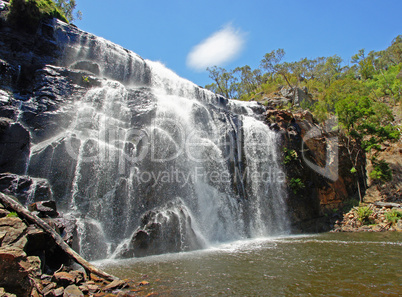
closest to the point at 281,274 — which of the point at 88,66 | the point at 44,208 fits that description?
the point at 44,208

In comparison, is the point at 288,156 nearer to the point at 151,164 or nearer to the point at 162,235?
the point at 151,164

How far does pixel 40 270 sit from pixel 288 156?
18003 mm

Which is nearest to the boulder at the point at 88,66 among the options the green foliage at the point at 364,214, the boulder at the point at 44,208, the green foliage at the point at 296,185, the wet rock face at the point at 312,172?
the boulder at the point at 44,208

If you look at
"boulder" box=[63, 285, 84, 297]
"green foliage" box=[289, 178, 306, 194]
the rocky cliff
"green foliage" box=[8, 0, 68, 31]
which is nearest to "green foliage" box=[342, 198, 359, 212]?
the rocky cliff

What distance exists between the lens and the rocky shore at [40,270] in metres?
3.90

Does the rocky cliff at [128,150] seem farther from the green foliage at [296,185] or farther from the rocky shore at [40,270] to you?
the rocky shore at [40,270]

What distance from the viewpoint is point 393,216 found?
635 inches

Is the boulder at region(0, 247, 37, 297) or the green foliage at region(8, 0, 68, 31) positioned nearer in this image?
the boulder at region(0, 247, 37, 297)

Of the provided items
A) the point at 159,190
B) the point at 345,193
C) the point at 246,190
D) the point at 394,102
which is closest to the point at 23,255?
the point at 159,190

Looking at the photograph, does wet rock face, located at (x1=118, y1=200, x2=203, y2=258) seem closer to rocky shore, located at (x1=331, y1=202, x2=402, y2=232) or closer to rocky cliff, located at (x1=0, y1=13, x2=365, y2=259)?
rocky cliff, located at (x1=0, y1=13, x2=365, y2=259)

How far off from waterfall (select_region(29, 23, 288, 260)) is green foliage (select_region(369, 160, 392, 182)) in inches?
334

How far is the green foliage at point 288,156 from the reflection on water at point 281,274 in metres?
10.9

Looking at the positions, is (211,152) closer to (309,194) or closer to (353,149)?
(309,194)

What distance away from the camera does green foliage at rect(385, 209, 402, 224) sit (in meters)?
15.9
